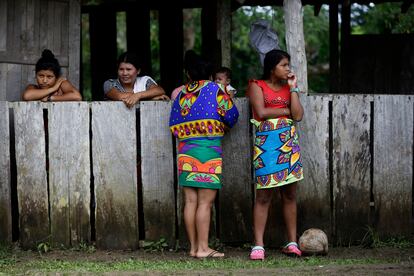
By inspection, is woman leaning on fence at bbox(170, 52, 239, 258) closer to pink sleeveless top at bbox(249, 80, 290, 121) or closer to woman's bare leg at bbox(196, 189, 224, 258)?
woman's bare leg at bbox(196, 189, 224, 258)

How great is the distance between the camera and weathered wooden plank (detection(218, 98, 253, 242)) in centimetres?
712

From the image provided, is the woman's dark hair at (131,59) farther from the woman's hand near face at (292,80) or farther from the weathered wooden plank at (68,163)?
the woman's hand near face at (292,80)

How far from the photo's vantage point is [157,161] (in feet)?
23.3

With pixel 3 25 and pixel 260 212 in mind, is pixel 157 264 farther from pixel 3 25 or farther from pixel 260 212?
pixel 3 25

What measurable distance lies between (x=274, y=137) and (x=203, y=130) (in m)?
0.58

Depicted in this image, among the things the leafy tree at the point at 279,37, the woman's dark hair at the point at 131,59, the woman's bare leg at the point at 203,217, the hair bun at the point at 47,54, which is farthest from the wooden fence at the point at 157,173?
the leafy tree at the point at 279,37

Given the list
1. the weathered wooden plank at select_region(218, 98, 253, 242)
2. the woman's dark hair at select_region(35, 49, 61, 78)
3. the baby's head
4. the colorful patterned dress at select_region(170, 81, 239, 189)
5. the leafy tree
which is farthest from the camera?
the leafy tree

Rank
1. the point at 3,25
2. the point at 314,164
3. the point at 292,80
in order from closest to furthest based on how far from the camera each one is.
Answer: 1. the point at 292,80
2. the point at 314,164
3. the point at 3,25

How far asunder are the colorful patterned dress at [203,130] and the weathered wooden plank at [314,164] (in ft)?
2.49

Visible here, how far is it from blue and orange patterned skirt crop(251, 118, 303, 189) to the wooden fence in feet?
1.34

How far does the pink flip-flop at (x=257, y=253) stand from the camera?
6.74 meters

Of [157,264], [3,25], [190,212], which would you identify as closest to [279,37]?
[3,25]

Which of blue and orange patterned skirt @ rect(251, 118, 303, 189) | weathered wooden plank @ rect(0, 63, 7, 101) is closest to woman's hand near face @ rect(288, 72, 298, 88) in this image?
blue and orange patterned skirt @ rect(251, 118, 303, 189)

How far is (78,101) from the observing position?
713 centimetres
